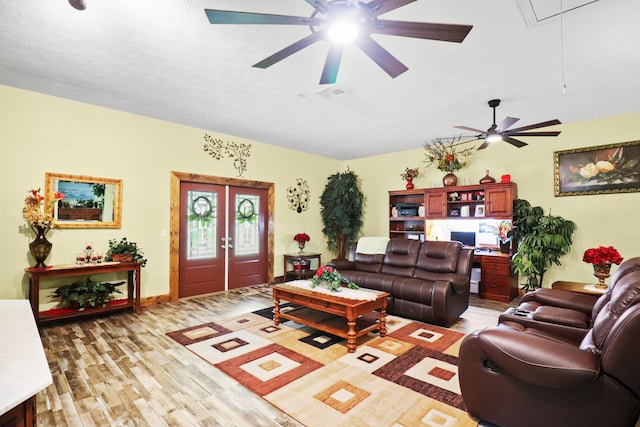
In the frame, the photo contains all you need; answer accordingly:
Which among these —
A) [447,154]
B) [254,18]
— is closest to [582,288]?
[447,154]

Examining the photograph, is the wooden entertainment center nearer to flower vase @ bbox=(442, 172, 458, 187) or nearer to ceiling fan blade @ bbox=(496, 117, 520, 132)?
flower vase @ bbox=(442, 172, 458, 187)

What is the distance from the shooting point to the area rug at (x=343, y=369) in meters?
2.21

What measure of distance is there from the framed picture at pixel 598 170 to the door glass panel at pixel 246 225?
541 centimetres

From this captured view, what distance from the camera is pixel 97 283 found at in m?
4.31

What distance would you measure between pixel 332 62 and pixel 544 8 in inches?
65.2

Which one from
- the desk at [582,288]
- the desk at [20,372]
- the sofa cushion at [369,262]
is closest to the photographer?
the desk at [20,372]

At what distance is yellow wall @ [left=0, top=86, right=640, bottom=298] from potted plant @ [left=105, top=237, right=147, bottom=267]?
0.42 feet

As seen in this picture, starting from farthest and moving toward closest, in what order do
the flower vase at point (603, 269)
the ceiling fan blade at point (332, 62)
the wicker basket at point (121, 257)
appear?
the wicker basket at point (121, 257)
the flower vase at point (603, 269)
the ceiling fan blade at point (332, 62)

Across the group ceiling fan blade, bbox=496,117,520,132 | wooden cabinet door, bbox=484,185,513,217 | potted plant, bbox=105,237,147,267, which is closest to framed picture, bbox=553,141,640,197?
wooden cabinet door, bbox=484,185,513,217

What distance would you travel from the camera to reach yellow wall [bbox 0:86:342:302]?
388cm

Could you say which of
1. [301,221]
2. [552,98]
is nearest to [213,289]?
[301,221]

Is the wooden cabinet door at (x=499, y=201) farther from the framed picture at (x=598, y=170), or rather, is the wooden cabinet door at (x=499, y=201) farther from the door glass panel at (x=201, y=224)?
the door glass panel at (x=201, y=224)

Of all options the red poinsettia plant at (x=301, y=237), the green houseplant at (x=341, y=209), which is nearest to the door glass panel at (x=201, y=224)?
the red poinsettia plant at (x=301, y=237)

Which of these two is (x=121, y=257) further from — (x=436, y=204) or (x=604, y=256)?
(x=604, y=256)
